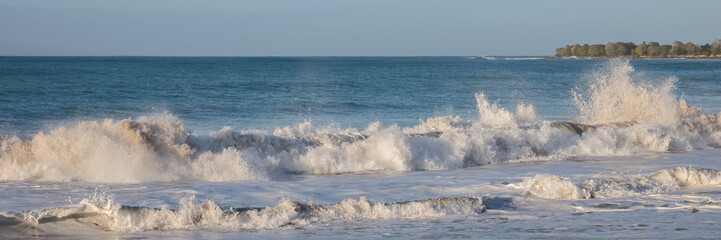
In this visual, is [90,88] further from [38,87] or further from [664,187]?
[664,187]

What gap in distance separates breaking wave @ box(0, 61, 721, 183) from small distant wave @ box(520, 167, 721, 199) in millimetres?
2688

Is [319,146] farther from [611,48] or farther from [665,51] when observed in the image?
[611,48]

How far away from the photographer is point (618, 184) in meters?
8.34

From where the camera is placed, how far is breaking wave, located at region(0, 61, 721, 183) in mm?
9086

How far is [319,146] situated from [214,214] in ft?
14.7

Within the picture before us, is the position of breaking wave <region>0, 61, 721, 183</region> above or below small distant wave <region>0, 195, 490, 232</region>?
above

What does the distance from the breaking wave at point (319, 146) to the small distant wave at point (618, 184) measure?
106 inches

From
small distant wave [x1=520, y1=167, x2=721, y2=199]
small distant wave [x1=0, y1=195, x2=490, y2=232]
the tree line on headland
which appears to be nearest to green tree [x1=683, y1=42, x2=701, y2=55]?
the tree line on headland

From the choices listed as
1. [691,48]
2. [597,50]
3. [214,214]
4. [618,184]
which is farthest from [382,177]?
[597,50]

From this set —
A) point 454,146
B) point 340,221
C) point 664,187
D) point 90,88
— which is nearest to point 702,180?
point 664,187

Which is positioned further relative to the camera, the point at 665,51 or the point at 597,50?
the point at 597,50

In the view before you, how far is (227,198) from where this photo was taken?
741 cm

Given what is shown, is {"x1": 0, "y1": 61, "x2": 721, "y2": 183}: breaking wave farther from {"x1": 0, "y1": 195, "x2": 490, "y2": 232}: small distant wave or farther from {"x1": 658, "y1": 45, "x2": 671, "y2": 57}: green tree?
{"x1": 658, "y1": 45, "x2": 671, "y2": 57}: green tree

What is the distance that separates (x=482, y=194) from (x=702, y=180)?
301cm
